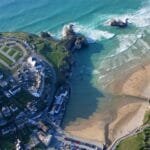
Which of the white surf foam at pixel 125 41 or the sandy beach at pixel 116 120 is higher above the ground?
the white surf foam at pixel 125 41

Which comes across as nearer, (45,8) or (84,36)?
(84,36)

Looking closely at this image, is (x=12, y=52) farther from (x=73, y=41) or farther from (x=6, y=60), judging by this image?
(x=73, y=41)

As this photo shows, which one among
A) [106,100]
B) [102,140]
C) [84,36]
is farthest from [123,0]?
[102,140]

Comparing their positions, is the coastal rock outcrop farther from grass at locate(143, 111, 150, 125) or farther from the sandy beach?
grass at locate(143, 111, 150, 125)

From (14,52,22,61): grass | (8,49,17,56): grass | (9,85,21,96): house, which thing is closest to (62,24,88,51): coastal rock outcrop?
(14,52,22,61): grass

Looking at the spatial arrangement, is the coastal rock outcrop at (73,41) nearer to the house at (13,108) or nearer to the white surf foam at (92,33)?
the white surf foam at (92,33)

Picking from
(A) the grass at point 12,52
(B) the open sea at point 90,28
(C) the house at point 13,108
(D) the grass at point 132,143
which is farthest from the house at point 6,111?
(D) the grass at point 132,143

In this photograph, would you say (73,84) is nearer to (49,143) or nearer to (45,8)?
(49,143)
